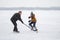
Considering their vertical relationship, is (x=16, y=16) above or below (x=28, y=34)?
above

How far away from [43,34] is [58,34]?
2.04 feet

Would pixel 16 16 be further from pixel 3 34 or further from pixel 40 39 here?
pixel 40 39

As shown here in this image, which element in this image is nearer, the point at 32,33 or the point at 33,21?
→ the point at 32,33

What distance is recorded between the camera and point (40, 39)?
9.03 meters

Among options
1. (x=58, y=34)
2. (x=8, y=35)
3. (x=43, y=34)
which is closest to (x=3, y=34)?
(x=8, y=35)

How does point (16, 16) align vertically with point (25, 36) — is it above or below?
above

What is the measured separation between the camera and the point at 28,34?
32.9ft
